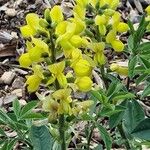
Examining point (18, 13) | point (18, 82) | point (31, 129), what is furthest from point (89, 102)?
point (18, 13)

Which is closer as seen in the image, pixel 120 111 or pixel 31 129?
pixel 31 129

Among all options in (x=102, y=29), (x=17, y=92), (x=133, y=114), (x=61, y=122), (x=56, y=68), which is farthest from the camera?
(x=17, y=92)

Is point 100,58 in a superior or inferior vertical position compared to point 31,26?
inferior

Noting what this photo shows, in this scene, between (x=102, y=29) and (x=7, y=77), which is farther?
(x=7, y=77)

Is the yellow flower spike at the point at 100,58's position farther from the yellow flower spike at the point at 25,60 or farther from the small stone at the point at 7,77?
the small stone at the point at 7,77

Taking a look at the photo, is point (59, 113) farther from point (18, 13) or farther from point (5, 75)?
point (18, 13)

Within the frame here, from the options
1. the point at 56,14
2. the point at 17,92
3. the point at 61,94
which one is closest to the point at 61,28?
the point at 56,14

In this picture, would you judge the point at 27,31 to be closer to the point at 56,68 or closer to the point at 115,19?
the point at 56,68

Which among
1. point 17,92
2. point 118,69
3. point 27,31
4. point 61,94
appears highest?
point 27,31
